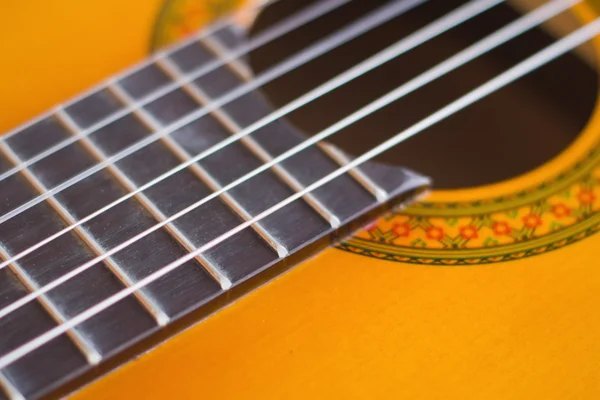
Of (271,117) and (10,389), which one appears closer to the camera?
(10,389)

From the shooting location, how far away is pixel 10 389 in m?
0.57

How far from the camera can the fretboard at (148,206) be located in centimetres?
61

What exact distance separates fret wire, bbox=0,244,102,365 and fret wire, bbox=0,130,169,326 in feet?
0.17

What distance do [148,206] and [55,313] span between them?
4.9 inches

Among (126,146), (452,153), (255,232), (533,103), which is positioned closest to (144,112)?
(126,146)

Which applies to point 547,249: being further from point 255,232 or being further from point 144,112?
point 144,112

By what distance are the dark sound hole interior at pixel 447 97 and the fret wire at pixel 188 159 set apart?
0.52 feet

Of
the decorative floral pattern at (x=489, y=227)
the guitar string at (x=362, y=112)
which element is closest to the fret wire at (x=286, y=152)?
the guitar string at (x=362, y=112)

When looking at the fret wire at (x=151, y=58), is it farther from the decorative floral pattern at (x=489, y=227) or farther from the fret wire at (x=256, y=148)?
the decorative floral pattern at (x=489, y=227)

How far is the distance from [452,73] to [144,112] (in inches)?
17.1

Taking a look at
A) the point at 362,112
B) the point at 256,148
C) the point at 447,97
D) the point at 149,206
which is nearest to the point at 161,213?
the point at 149,206

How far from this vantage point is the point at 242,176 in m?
0.71

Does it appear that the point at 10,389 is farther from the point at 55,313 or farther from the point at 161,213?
the point at 161,213

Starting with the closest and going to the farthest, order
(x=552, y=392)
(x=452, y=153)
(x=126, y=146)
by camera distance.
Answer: (x=552, y=392) → (x=126, y=146) → (x=452, y=153)
